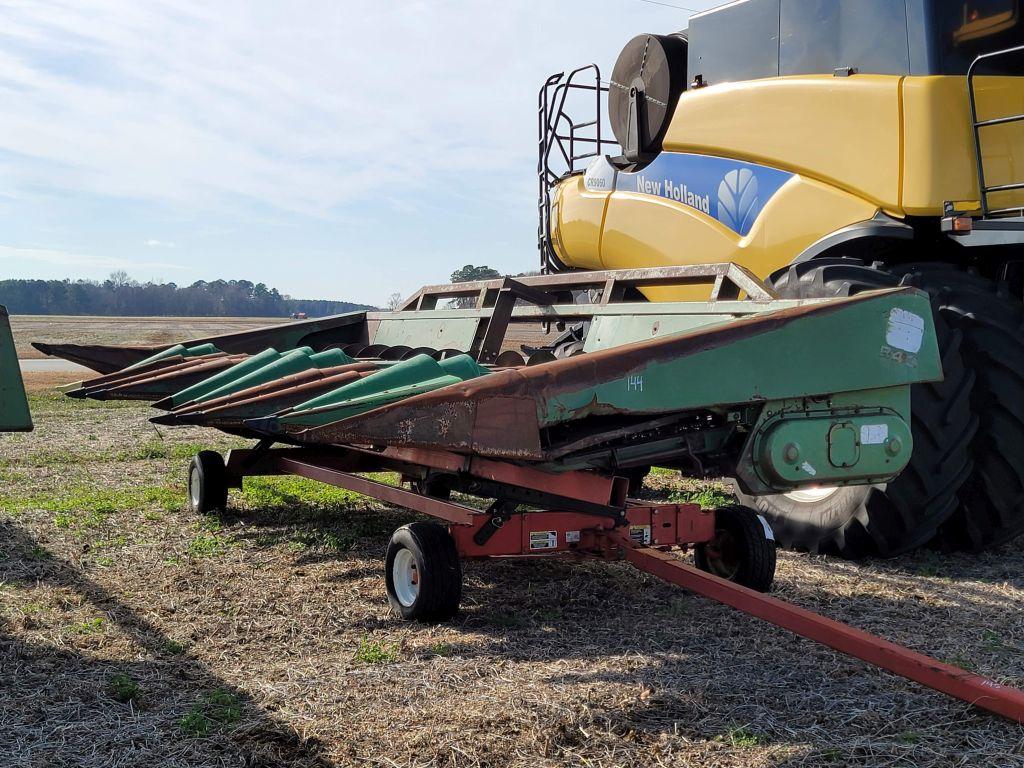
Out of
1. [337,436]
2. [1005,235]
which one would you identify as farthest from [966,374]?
[337,436]

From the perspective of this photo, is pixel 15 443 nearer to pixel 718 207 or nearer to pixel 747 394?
pixel 718 207

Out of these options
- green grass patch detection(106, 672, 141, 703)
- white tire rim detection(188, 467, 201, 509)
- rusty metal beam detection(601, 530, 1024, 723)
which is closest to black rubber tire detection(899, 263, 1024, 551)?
rusty metal beam detection(601, 530, 1024, 723)

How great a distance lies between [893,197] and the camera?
462 cm

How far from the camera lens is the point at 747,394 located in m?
3.44

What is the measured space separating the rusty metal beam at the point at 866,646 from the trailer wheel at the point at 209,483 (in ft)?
11.1

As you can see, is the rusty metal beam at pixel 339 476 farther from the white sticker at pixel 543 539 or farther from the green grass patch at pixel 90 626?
the green grass patch at pixel 90 626

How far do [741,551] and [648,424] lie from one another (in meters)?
1.13

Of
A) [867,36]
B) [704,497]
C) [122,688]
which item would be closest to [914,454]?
[867,36]

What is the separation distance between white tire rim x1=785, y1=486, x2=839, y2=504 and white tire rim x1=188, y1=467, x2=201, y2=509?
3596 mm

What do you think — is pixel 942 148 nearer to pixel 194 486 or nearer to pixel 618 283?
pixel 618 283

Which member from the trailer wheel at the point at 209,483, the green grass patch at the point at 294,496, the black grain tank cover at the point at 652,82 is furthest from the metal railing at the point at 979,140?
the trailer wheel at the point at 209,483

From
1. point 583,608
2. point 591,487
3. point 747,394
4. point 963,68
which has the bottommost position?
point 583,608

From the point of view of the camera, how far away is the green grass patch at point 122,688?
3109mm

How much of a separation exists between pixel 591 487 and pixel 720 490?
3.75 metres
